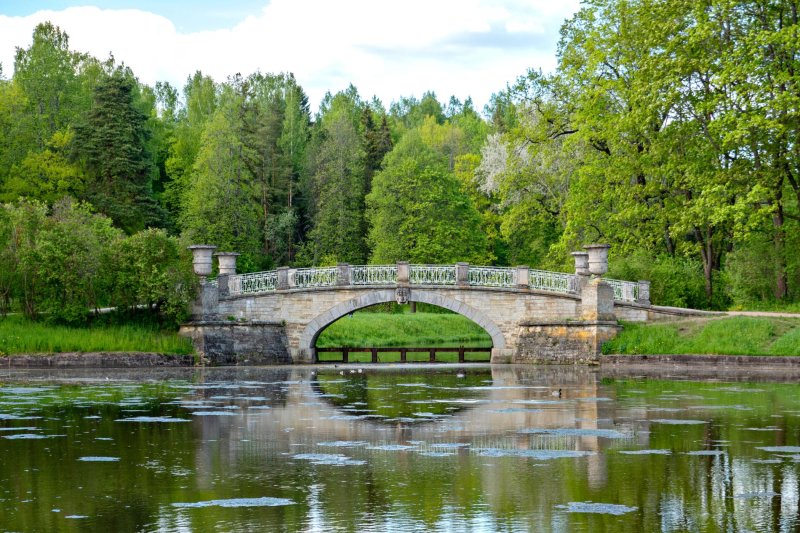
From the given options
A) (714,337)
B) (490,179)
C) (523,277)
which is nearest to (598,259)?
(523,277)

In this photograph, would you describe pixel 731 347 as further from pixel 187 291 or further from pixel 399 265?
pixel 187 291

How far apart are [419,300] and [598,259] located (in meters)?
6.02

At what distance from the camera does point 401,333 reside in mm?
52656

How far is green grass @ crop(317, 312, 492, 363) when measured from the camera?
4688 centimetres

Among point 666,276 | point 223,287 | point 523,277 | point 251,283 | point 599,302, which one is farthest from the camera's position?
point 666,276

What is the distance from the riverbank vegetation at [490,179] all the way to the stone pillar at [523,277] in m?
3.67

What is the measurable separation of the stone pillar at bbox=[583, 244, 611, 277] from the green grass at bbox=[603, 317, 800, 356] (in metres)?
2.04

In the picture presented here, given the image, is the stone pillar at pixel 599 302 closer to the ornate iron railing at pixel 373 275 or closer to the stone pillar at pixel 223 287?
the ornate iron railing at pixel 373 275

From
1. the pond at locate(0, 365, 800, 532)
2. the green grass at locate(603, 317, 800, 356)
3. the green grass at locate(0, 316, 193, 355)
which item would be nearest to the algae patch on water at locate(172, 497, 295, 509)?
the pond at locate(0, 365, 800, 532)

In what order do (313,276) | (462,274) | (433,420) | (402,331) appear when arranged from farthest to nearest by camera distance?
(402,331)
(313,276)
(462,274)
(433,420)

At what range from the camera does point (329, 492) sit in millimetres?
11078

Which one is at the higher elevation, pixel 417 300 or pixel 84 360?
pixel 417 300

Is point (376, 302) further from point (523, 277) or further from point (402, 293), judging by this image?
point (523, 277)

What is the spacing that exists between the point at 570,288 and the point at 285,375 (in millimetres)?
10447
